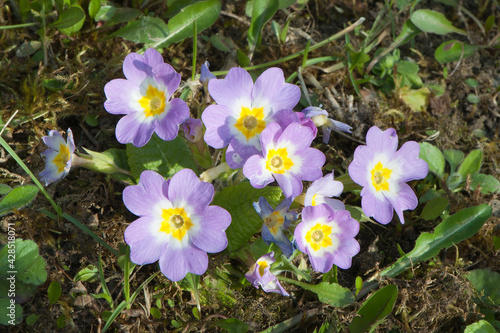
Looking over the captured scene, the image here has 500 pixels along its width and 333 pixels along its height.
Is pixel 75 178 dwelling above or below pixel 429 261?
above

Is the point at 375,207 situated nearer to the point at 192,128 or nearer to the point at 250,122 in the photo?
the point at 250,122

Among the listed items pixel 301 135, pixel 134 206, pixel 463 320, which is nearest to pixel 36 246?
pixel 134 206

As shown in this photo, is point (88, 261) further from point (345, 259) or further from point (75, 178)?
point (345, 259)

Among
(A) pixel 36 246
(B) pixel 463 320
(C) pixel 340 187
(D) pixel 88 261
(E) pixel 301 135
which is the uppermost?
(E) pixel 301 135

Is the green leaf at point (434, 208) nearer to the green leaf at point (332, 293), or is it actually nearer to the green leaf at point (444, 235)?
the green leaf at point (444, 235)

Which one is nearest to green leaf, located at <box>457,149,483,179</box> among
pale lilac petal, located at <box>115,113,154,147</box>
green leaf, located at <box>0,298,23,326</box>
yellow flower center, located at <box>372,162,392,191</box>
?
yellow flower center, located at <box>372,162,392,191</box>

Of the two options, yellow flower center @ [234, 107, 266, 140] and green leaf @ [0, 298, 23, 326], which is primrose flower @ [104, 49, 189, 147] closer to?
yellow flower center @ [234, 107, 266, 140]
